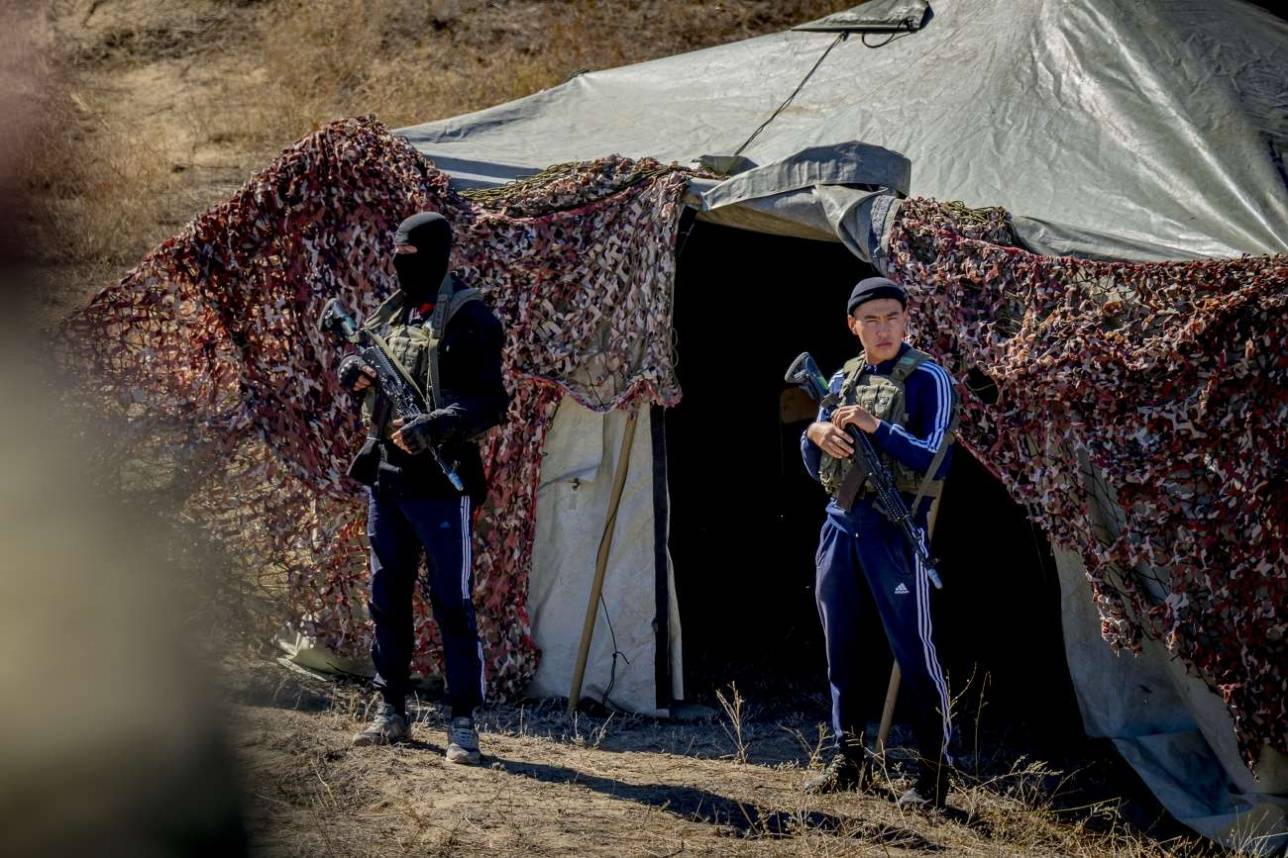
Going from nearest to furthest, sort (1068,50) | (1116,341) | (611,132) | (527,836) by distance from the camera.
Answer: (527,836)
(1116,341)
(1068,50)
(611,132)

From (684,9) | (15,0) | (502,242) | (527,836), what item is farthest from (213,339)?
(684,9)

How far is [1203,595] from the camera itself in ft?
16.9

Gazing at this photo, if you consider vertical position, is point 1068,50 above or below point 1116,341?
above

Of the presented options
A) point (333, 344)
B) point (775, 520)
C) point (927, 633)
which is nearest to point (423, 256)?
point (333, 344)

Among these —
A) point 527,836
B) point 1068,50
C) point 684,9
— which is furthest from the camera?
point 684,9

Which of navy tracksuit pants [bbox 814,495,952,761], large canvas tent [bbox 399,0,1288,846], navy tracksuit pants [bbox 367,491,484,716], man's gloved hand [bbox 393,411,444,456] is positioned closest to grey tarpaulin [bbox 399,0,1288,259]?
large canvas tent [bbox 399,0,1288,846]

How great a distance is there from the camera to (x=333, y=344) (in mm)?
6406

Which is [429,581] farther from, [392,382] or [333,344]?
[333,344]

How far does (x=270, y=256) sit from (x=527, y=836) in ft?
10.3

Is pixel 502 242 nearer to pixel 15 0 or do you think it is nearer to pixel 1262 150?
pixel 1262 150

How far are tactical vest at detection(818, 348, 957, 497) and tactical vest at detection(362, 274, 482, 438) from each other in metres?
1.36

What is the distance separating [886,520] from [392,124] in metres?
10.6

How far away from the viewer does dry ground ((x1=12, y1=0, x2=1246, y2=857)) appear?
128 inches

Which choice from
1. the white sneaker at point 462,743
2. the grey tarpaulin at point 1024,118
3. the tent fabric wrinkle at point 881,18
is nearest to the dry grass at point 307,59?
the grey tarpaulin at point 1024,118
